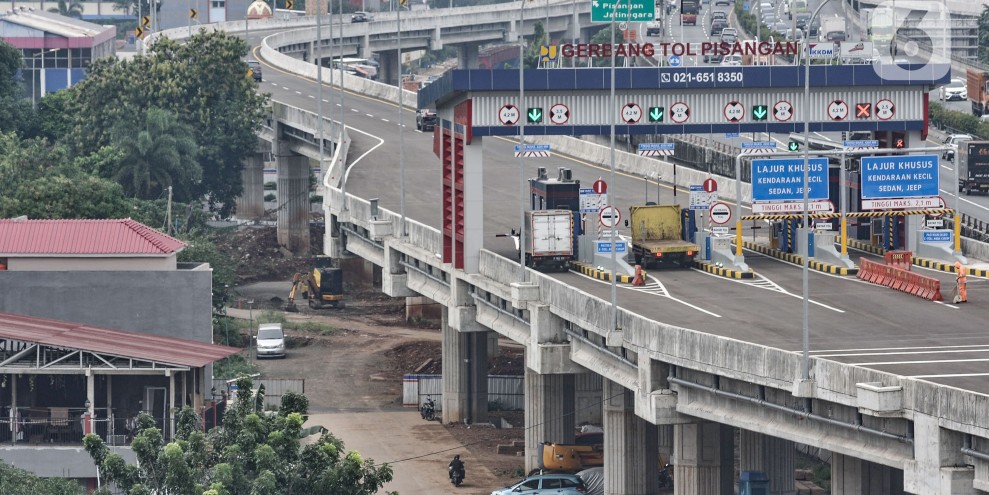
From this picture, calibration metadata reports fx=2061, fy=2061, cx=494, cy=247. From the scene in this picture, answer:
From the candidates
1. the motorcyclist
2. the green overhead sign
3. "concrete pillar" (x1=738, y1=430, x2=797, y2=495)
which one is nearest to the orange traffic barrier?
"concrete pillar" (x1=738, y1=430, x2=797, y2=495)

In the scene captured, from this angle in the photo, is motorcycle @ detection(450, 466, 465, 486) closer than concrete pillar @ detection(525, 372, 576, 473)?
Yes

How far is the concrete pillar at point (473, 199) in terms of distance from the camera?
70.6 m

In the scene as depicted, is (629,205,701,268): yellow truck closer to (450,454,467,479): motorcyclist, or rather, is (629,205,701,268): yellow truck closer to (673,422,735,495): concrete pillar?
(450,454,467,479): motorcyclist

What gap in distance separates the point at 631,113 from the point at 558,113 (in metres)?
2.61

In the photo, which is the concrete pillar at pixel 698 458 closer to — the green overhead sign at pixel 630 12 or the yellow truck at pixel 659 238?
the yellow truck at pixel 659 238

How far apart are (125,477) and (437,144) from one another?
31.9m

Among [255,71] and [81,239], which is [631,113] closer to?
[81,239]

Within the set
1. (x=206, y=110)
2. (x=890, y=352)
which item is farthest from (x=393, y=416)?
(x=206, y=110)

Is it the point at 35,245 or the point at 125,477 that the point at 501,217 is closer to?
the point at 35,245

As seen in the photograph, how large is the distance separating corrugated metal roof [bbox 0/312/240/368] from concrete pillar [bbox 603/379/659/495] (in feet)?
40.0

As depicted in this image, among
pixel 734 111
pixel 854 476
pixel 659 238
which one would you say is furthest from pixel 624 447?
pixel 734 111

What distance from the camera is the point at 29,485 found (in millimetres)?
49906

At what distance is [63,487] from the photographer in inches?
A: 2034

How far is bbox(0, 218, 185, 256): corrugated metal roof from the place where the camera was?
70.1 metres
